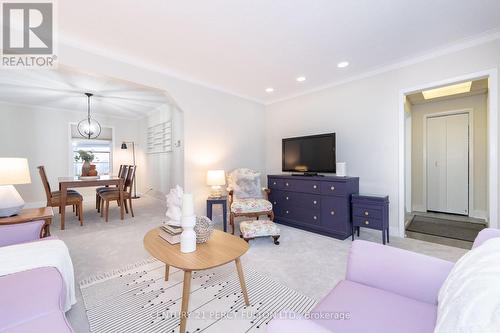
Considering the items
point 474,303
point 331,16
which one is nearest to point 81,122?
point 331,16

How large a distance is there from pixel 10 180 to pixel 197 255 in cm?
194

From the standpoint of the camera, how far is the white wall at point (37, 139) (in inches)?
195

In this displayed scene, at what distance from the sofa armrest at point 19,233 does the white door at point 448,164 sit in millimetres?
6545

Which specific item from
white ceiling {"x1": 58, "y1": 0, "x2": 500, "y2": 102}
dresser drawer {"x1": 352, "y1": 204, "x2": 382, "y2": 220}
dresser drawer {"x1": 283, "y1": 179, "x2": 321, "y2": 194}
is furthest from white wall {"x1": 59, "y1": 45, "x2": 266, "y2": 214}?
dresser drawer {"x1": 352, "y1": 204, "x2": 382, "y2": 220}

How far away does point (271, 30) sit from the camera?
2.25 meters

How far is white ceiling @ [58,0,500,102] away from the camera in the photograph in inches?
75.5

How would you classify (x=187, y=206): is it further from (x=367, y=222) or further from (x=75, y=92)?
(x=75, y=92)

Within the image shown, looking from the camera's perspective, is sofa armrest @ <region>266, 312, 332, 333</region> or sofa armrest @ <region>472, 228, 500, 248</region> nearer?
sofa armrest @ <region>266, 312, 332, 333</region>

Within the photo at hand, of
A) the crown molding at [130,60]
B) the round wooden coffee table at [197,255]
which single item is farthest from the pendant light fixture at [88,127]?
the round wooden coffee table at [197,255]

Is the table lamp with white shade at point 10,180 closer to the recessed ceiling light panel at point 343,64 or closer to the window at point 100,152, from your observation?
the recessed ceiling light panel at point 343,64

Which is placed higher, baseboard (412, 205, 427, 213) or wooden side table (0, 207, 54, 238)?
wooden side table (0, 207, 54, 238)

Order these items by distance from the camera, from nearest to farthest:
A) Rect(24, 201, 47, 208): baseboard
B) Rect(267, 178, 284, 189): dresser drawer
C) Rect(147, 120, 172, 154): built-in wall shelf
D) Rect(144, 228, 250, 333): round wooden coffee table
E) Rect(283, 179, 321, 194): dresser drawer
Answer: Rect(144, 228, 250, 333): round wooden coffee table → Rect(283, 179, 321, 194): dresser drawer → Rect(267, 178, 284, 189): dresser drawer → Rect(24, 201, 47, 208): baseboard → Rect(147, 120, 172, 154): built-in wall shelf

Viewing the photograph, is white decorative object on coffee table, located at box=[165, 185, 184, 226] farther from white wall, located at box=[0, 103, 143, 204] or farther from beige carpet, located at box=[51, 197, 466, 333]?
white wall, located at box=[0, 103, 143, 204]

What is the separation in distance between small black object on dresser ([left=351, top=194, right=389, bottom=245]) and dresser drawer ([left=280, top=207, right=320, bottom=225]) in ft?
1.84
